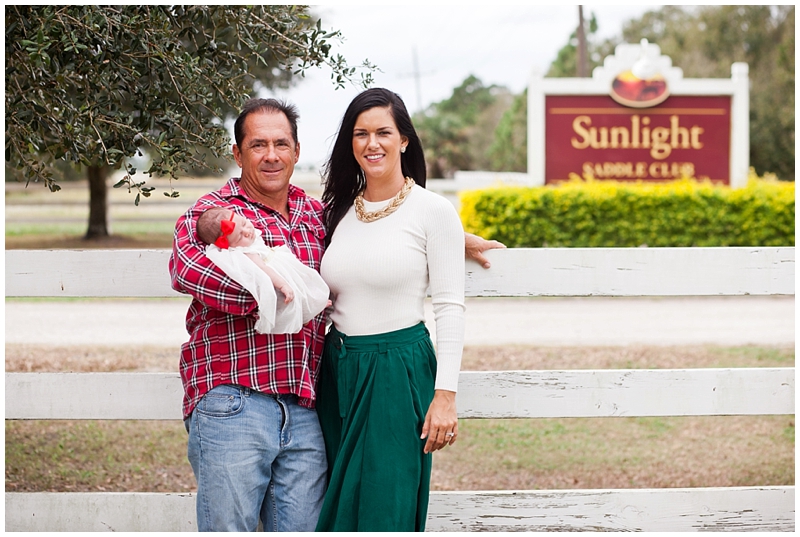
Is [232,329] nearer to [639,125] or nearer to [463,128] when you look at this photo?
[639,125]

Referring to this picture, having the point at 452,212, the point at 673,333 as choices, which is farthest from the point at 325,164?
the point at 673,333

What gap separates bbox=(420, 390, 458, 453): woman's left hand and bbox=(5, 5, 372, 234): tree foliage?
1.26 m

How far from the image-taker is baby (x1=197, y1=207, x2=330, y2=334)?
223 centimetres

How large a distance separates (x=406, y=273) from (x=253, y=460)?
704 millimetres

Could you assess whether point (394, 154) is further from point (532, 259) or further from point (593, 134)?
point (593, 134)

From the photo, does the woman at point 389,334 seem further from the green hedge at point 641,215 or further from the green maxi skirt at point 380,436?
the green hedge at point 641,215

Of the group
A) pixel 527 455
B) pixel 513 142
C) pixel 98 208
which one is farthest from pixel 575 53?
pixel 527 455

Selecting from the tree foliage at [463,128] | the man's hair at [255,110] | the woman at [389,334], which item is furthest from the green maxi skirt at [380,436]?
the tree foliage at [463,128]

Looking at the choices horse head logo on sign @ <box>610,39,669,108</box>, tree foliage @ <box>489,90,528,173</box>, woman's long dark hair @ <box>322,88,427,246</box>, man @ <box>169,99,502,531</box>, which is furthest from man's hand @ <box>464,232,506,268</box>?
tree foliage @ <box>489,90,528,173</box>

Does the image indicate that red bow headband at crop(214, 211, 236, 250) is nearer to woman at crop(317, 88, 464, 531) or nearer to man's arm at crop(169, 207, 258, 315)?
man's arm at crop(169, 207, 258, 315)

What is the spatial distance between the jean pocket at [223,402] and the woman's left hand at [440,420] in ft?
1.82

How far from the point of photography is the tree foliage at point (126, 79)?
9.35 ft

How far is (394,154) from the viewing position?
97.3 inches

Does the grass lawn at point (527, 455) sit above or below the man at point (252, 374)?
below
